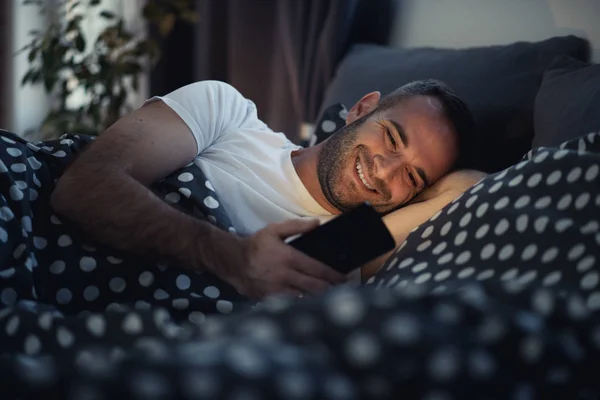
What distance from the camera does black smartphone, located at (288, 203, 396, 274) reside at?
0.86m

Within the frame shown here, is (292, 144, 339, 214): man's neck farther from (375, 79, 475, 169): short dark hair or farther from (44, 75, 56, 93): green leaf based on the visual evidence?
(44, 75, 56, 93): green leaf

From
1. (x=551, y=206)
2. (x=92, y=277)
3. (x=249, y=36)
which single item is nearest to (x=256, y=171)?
(x=92, y=277)

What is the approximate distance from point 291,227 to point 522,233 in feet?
1.07

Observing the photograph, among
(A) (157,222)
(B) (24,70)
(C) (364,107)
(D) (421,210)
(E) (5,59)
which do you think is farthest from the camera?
(B) (24,70)

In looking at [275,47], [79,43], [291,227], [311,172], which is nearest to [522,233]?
[291,227]

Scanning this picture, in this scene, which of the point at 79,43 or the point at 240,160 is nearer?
the point at 240,160

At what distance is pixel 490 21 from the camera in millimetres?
1872

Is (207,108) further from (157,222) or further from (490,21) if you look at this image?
(490,21)

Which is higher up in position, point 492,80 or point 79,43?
point 492,80

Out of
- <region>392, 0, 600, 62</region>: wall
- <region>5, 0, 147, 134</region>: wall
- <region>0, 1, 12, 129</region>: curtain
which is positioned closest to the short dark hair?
<region>392, 0, 600, 62</region>: wall

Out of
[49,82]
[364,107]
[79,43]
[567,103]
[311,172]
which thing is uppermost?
[567,103]

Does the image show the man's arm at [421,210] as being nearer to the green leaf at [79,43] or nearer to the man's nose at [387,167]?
the man's nose at [387,167]

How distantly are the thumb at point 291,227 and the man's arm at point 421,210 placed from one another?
26 centimetres

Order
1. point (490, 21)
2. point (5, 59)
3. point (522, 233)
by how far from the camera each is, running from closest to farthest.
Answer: point (522, 233) < point (490, 21) < point (5, 59)
